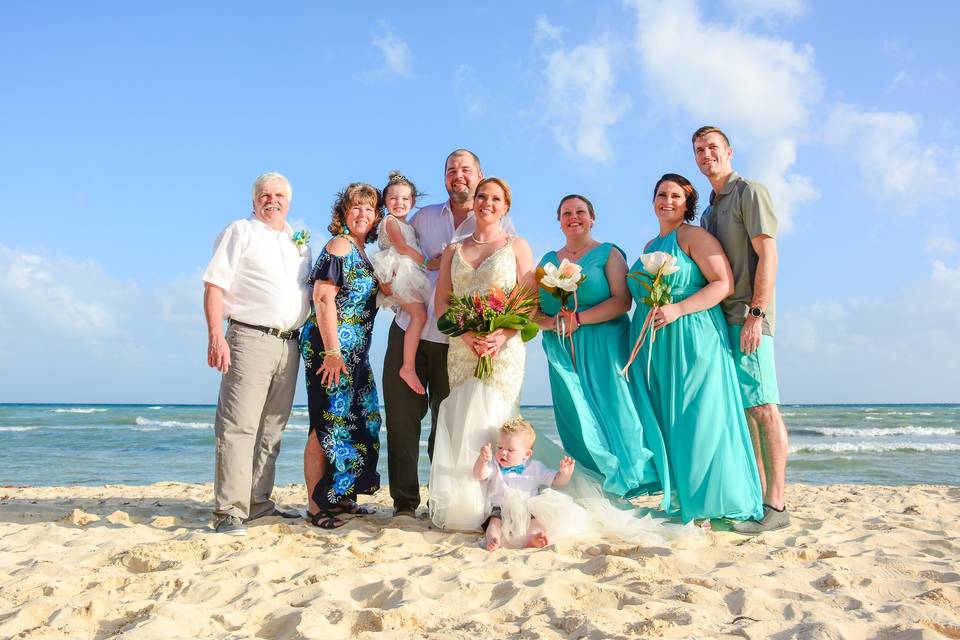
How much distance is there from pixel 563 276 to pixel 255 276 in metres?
2.00

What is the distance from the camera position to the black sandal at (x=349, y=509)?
5.04 metres

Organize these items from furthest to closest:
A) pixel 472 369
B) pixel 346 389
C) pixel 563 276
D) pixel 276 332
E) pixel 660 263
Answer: pixel 346 389
pixel 276 332
pixel 472 369
pixel 563 276
pixel 660 263

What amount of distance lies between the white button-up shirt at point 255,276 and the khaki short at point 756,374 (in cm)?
289

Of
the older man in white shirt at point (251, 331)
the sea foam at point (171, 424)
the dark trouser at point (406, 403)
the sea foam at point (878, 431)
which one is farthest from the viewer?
the sea foam at point (171, 424)

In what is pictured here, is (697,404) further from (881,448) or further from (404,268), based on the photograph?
(881,448)

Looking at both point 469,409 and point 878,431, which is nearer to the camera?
point 469,409

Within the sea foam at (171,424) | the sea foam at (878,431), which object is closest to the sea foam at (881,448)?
the sea foam at (878,431)

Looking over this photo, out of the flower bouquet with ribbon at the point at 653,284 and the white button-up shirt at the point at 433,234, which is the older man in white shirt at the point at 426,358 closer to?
the white button-up shirt at the point at 433,234

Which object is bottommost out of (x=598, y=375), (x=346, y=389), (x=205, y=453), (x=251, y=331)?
(x=205, y=453)

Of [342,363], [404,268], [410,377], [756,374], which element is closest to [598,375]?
[756,374]

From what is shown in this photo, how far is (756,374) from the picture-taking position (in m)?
4.51

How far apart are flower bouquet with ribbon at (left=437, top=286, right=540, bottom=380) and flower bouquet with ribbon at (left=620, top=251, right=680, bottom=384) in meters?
0.66

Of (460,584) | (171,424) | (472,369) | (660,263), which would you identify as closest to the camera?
(460,584)

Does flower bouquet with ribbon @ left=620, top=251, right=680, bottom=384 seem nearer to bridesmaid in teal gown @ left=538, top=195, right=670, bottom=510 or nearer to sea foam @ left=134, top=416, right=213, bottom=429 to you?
bridesmaid in teal gown @ left=538, top=195, right=670, bottom=510
